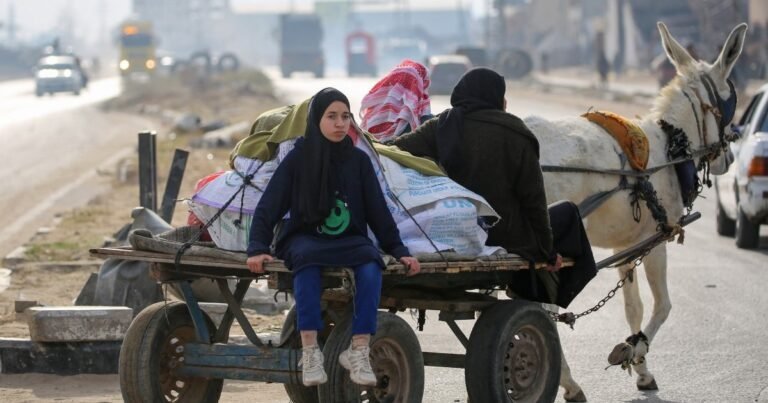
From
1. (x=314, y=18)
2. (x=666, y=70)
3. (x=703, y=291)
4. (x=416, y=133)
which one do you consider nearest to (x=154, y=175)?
(x=703, y=291)

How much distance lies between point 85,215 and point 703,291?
8819mm

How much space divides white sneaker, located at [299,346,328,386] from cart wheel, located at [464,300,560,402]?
98 centimetres

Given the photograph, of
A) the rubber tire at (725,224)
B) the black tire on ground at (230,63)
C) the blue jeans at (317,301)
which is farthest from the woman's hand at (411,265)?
the black tire on ground at (230,63)

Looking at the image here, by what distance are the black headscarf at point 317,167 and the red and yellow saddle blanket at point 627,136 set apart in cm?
292

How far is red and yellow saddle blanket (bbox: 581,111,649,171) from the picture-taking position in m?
9.24

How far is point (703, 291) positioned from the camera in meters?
12.9

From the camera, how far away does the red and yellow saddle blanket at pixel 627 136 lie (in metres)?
9.24

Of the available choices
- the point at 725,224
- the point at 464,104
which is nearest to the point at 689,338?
→ the point at 464,104

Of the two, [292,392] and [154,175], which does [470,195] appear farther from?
[154,175]

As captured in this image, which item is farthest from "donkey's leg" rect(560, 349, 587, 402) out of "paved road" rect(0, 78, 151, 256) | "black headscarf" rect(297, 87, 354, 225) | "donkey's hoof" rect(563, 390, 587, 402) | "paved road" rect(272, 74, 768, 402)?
"paved road" rect(0, 78, 151, 256)

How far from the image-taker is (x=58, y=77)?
217 feet

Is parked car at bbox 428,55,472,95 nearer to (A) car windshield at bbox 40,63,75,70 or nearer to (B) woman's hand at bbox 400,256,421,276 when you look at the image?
(A) car windshield at bbox 40,63,75,70

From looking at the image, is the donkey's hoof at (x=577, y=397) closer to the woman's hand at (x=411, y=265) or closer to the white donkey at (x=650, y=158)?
the white donkey at (x=650, y=158)

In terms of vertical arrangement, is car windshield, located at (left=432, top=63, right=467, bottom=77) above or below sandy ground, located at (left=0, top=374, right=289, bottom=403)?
below
